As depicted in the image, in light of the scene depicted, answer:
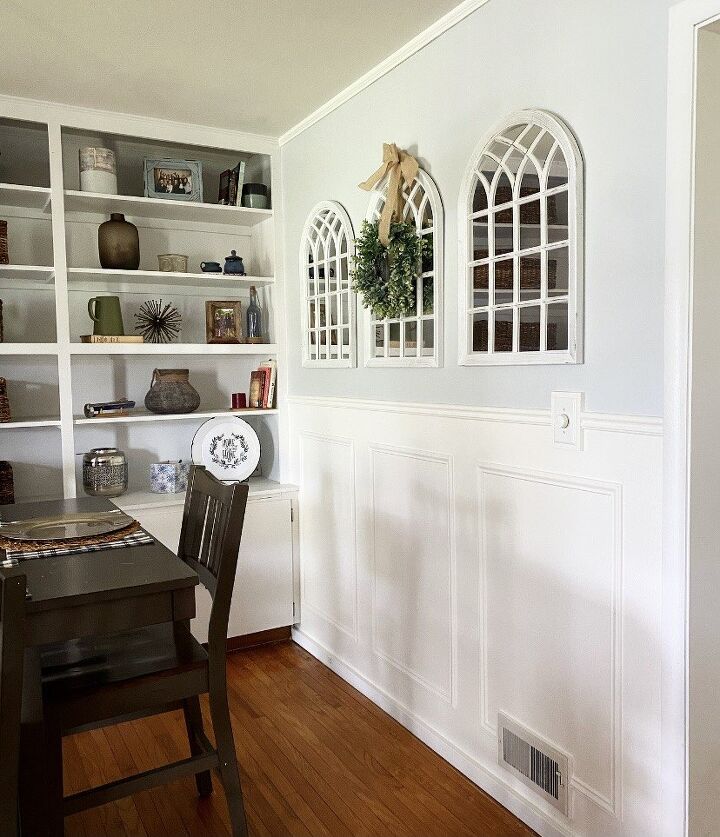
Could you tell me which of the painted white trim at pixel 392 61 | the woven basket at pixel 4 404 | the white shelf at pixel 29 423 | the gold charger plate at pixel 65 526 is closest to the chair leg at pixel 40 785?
the gold charger plate at pixel 65 526

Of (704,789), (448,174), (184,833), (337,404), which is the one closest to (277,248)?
(337,404)

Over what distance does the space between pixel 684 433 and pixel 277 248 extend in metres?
2.36

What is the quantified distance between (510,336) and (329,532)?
1436 mm

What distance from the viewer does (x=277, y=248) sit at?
3.53 m

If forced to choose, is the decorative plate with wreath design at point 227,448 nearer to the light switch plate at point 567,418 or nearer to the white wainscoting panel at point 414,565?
→ the white wainscoting panel at point 414,565

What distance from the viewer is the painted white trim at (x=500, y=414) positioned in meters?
1.74

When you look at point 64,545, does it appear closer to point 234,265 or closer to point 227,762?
point 227,762

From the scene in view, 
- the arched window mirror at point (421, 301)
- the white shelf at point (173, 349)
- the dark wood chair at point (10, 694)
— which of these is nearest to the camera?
the dark wood chair at point (10, 694)

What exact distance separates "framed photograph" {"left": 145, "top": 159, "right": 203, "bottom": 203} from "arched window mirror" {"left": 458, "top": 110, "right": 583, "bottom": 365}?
1.57 meters

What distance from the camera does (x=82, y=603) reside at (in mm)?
1602

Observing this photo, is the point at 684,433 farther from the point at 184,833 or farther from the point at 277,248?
the point at 277,248

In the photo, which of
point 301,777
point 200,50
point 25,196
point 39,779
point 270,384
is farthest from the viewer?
point 270,384

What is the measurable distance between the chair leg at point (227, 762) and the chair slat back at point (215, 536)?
15 cm

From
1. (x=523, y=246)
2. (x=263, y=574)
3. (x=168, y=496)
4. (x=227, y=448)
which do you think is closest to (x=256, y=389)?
(x=227, y=448)
